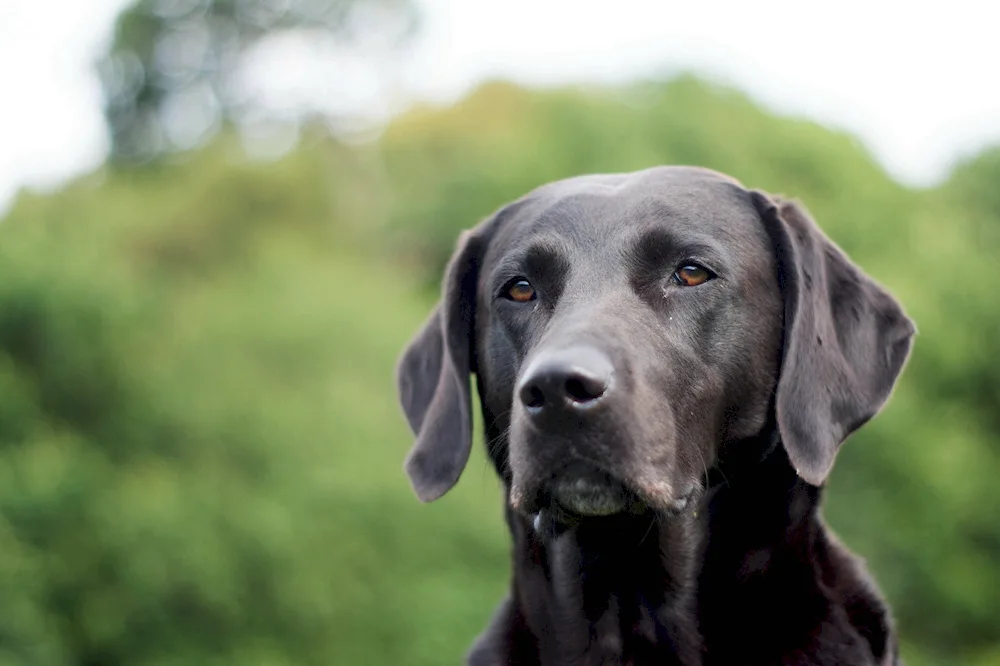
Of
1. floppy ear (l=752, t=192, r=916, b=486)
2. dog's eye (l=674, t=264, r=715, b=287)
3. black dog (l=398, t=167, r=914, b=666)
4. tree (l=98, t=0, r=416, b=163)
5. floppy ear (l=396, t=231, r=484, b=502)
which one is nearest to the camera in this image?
black dog (l=398, t=167, r=914, b=666)

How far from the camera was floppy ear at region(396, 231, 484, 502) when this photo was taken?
13.8ft

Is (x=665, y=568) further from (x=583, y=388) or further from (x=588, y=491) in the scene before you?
(x=583, y=388)

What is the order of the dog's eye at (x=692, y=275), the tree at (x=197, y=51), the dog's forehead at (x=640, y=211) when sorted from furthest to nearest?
the tree at (x=197, y=51)
the dog's forehead at (x=640, y=211)
the dog's eye at (x=692, y=275)

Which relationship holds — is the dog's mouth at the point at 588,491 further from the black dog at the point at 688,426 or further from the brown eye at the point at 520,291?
the brown eye at the point at 520,291

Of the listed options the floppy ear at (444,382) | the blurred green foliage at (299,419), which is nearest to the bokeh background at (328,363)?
the blurred green foliage at (299,419)

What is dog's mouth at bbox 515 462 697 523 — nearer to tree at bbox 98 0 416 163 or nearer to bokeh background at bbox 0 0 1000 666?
bokeh background at bbox 0 0 1000 666

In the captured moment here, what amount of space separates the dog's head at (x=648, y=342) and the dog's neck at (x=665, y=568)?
20 cm

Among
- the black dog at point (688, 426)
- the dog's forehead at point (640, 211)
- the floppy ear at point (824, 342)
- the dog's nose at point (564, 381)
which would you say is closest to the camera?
the dog's nose at point (564, 381)

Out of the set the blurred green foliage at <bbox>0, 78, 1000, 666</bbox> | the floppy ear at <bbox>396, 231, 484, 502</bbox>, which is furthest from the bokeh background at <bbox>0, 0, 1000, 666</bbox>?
the floppy ear at <bbox>396, 231, 484, 502</bbox>

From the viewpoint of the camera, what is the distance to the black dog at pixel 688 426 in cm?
356

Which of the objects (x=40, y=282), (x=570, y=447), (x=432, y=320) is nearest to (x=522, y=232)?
(x=432, y=320)

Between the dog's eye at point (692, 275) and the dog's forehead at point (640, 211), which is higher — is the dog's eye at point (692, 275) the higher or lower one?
the lower one

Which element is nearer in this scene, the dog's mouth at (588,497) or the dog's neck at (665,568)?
the dog's mouth at (588,497)

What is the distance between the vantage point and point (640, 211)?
3.98m
